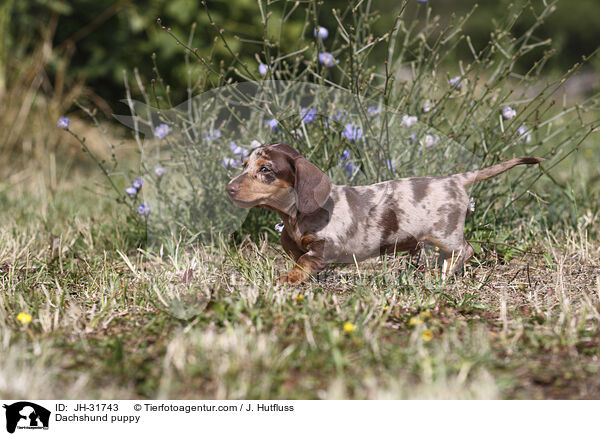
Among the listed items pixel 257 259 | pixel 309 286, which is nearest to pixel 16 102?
pixel 257 259

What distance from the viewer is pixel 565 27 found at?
11922 millimetres

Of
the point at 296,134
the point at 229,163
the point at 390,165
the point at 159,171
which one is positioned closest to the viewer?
the point at 390,165

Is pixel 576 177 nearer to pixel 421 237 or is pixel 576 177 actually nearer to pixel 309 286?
pixel 421 237

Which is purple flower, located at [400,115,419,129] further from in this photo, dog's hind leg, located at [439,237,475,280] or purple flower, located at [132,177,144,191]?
purple flower, located at [132,177,144,191]

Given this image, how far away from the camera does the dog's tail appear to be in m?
2.60

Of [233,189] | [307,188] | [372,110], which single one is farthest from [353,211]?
[372,110]

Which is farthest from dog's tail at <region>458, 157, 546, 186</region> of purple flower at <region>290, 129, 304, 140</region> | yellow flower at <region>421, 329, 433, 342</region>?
purple flower at <region>290, 129, 304, 140</region>

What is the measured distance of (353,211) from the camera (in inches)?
104

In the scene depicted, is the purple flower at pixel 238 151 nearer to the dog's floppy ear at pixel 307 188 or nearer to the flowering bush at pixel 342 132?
the flowering bush at pixel 342 132

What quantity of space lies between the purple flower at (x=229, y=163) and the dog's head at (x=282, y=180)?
0.86m

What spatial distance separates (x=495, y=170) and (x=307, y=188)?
0.88 meters
